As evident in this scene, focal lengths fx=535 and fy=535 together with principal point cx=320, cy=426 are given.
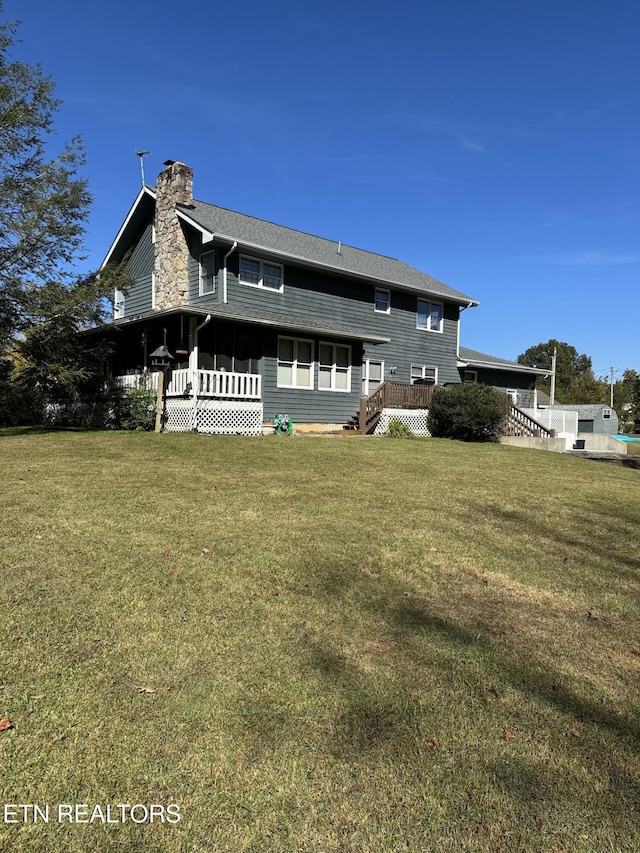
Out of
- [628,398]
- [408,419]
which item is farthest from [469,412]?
[628,398]

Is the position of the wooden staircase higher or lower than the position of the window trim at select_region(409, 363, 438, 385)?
lower

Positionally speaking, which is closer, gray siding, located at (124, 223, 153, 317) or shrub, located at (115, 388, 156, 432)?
shrub, located at (115, 388, 156, 432)

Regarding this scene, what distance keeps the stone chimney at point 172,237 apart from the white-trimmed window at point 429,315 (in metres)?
9.64

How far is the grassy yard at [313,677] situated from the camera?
202 cm

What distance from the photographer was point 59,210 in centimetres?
1419

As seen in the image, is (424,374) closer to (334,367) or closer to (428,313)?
(428,313)

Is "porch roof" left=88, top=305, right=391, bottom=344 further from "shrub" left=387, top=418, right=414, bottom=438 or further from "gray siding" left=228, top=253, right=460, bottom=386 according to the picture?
"shrub" left=387, top=418, right=414, bottom=438

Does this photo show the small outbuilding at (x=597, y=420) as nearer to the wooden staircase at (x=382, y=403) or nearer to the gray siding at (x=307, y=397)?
the wooden staircase at (x=382, y=403)

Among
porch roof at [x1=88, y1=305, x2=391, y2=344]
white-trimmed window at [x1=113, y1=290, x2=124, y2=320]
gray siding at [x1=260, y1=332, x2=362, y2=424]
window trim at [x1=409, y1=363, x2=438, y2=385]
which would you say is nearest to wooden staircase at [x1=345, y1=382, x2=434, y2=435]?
gray siding at [x1=260, y1=332, x2=362, y2=424]

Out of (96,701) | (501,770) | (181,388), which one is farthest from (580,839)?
(181,388)

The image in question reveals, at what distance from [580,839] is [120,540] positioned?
385cm

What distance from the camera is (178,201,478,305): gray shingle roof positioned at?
16203mm

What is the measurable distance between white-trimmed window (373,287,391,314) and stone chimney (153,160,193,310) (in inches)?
280

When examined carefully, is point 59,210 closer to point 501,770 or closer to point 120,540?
point 120,540
